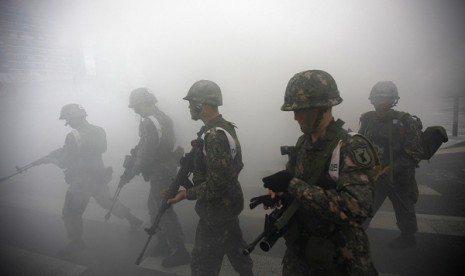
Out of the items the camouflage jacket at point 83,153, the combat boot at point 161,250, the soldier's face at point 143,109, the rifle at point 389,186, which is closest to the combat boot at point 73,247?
the camouflage jacket at point 83,153

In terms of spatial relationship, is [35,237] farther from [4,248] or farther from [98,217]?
[98,217]

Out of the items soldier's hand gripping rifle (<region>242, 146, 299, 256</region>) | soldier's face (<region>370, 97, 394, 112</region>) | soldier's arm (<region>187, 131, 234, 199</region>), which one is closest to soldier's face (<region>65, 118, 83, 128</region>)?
soldier's arm (<region>187, 131, 234, 199</region>)

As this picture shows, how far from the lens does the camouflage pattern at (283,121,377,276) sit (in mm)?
1399

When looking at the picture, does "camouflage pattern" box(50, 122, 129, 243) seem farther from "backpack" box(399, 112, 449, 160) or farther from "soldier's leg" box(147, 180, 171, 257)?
"backpack" box(399, 112, 449, 160)

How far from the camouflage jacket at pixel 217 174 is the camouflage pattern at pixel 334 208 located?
0.64 meters

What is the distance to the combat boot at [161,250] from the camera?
370 cm

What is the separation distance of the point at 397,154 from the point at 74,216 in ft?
14.4

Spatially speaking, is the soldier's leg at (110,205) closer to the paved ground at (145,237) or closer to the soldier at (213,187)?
the paved ground at (145,237)

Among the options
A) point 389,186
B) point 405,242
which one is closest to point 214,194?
point 389,186

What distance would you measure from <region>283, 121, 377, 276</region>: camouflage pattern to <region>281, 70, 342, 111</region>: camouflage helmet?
155mm

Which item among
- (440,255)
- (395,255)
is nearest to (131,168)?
(395,255)

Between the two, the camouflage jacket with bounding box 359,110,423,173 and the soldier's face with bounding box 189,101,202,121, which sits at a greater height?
the soldier's face with bounding box 189,101,202,121

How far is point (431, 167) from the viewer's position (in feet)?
20.8

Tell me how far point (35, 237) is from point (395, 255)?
533 centimetres
